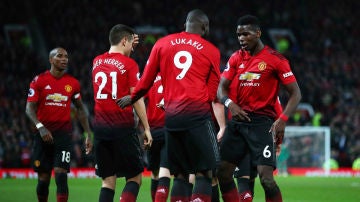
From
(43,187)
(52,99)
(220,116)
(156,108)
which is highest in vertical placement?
(52,99)

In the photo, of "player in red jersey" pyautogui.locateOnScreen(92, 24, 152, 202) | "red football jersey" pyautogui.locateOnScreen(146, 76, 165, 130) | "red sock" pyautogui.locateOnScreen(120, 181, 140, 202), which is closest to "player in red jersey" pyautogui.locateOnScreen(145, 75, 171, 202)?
"red football jersey" pyautogui.locateOnScreen(146, 76, 165, 130)

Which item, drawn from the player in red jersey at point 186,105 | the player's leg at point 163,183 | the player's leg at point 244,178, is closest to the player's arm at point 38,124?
the player's leg at point 163,183

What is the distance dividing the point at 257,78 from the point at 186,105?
1.79 metres

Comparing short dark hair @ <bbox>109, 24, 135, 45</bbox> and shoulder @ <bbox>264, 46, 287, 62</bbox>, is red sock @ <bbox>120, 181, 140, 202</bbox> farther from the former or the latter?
shoulder @ <bbox>264, 46, 287, 62</bbox>

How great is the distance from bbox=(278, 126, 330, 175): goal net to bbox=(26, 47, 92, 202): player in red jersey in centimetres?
1786

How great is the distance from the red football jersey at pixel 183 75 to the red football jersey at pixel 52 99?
3887mm

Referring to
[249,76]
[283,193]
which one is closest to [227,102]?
[249,76]

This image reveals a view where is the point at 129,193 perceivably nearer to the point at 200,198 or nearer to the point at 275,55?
the point at 200,198

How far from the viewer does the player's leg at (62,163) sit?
11508 millimetres

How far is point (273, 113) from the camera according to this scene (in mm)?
10086

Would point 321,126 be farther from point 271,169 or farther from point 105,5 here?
point 271,169

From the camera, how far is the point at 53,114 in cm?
1212

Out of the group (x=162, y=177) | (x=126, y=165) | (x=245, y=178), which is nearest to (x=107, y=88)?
(x=126, y=165)

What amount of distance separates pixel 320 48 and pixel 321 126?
8.71 m
